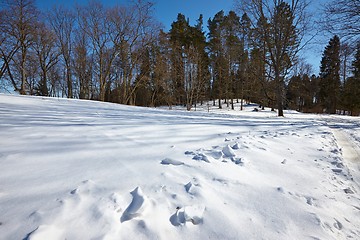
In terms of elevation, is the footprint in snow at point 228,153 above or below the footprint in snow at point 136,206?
above

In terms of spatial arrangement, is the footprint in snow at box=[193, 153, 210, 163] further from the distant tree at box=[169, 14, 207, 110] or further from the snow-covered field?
the distant tree at box=[169, 14, 207, 110]

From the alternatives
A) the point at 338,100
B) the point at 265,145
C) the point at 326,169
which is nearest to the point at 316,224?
the point at 326,169

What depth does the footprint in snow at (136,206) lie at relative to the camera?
1447 mm

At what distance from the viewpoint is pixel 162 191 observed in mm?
1830

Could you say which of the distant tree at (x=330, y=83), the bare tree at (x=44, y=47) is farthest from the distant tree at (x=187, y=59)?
the distant tree at (x=330, y=83)

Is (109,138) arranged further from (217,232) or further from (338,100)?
(338,100)

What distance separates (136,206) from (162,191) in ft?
1.16

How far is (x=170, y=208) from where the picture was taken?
5.30ft

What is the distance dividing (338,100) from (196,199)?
41.0 metres

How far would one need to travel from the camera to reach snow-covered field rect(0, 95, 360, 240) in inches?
53.7

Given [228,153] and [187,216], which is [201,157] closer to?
[228,153]

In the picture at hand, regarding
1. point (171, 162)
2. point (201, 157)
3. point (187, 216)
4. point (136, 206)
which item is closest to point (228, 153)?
point (201, 157)

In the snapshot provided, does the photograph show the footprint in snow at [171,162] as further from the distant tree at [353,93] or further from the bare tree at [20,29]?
the distant tree at [353,93]

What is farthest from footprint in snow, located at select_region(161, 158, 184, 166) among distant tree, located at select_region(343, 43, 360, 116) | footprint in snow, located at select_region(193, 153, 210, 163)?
distant tree, located at select_region(343, 43, 360, 116)
